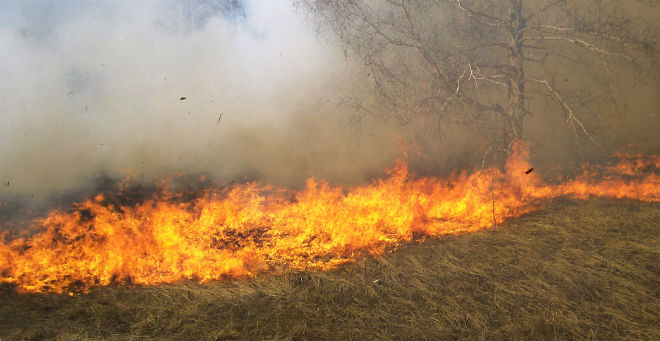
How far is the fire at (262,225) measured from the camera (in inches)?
159

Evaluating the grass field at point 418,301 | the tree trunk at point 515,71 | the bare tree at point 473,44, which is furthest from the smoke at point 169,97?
the grass field at point 418,301

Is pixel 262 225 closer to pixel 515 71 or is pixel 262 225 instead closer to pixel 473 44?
pixel 473 44

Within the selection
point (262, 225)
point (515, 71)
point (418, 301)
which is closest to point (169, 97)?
point (262, 225)

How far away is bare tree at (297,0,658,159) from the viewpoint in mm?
5980

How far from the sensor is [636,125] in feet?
23.2

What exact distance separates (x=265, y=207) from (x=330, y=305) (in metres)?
2.18

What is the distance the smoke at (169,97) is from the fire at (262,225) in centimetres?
54

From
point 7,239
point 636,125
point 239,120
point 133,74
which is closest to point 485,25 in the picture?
point 636,125

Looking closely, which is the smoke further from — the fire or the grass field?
the grass field

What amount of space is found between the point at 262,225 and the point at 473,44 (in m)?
4.02

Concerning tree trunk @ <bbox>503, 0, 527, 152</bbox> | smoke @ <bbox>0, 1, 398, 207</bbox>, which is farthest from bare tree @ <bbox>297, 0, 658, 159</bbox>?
smoke @ <bbox>0, 1, 398, 207</bbox>

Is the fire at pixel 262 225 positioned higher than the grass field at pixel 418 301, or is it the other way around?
the fire at pixel 262 225

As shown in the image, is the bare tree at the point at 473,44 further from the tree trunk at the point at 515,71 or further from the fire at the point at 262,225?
the fire at the point at 262,225

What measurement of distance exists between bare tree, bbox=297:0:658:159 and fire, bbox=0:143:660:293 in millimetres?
923
